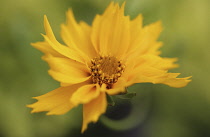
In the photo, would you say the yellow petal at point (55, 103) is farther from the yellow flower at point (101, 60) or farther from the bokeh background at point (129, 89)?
the bokeh background at point (129, 89)

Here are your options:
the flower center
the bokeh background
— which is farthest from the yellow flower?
the bokeh background

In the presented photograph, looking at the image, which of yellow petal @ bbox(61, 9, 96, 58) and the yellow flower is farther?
yellow petal @ bbox(61, 9, 96, 58)

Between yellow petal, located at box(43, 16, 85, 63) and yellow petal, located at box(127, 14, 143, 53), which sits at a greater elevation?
yellow petal, located at box(127, 14, 143, 53)

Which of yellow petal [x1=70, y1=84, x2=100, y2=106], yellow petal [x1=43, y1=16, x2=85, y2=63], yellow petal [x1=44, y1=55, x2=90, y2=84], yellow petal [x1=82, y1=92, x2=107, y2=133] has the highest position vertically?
yellow petal [x1=43, y1=16, x2=85, y2=63]

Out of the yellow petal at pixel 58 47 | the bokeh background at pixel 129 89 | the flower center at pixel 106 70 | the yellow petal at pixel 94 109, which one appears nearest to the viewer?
the yellow petal at pixel 94 109

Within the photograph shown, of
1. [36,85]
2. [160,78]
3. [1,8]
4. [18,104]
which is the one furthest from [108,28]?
[1,8]

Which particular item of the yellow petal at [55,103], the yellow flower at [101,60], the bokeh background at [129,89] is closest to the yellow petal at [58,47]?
the yellow flower at [101,60]

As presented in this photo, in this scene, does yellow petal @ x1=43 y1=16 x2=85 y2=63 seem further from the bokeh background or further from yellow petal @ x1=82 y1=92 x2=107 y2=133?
the bokeh background

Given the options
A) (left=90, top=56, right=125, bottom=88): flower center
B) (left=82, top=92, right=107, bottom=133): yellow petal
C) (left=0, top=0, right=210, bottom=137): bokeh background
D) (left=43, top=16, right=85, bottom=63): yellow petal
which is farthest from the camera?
(left=0, top=0, right=210, bottom=137): bokeh background
